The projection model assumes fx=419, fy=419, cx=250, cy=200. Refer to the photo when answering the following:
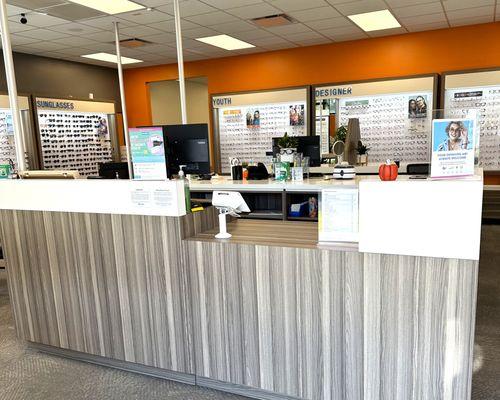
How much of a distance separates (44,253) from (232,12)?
13.7 feet

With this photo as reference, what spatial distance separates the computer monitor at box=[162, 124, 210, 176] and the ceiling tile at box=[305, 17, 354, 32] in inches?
128

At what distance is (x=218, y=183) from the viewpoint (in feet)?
16.2

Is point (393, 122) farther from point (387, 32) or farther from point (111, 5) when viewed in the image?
point (111, 5)

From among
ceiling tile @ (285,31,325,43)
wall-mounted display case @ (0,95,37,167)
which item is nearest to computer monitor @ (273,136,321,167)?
ceiling tile @ (285,31,325,43)

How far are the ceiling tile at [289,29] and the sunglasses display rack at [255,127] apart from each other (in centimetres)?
166

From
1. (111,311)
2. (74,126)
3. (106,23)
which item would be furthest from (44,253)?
(74,126)

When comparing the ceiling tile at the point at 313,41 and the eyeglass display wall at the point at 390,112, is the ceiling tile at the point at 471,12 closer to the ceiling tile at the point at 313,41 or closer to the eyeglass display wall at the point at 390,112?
the eyeglass display wall at the point at 390,112

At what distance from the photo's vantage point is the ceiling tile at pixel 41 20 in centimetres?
549

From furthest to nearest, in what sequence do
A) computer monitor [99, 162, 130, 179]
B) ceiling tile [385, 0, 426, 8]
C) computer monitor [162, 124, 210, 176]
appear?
computer monitor [99, 162, 130, 179] < ceiling tile [385, 0, 426, 8] < computer monitor [162, 124, 210, 176]

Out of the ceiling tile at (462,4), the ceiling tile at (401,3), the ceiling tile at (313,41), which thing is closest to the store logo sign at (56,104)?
the ceiling tile at (313,41)

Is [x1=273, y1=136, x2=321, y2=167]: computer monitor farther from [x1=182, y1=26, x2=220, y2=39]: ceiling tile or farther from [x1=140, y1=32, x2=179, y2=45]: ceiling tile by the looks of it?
[x1=140, y1=32, x2=179, y2=45]: ceiling tile

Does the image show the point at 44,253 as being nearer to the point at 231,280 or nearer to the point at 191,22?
the point at 231,280

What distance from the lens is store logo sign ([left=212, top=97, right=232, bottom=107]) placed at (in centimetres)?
898

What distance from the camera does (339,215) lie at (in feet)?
7.54
